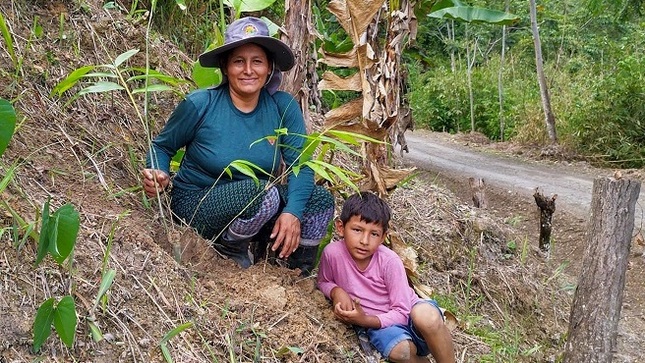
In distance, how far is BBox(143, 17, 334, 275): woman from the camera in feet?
9.23

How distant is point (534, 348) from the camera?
3689 mm

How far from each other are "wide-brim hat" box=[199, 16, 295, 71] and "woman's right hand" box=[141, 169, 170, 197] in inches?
19.7

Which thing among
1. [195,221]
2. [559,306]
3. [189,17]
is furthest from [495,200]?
[195,221]

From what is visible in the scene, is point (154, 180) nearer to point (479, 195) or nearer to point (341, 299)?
point (341, 299)

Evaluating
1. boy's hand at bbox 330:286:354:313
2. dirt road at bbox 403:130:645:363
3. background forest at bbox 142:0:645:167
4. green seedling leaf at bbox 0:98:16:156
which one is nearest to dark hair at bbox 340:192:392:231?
boy's hand at bbox 330:286:354:313

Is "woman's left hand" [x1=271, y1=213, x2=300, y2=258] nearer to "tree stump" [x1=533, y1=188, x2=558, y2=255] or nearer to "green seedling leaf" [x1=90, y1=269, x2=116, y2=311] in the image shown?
"green seedling leaf" [x1=90, y1=269, x2=116, y2=311]

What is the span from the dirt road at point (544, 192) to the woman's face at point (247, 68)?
294 cm

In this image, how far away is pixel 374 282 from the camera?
9.34 feet

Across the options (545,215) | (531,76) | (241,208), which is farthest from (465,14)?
(531,76)

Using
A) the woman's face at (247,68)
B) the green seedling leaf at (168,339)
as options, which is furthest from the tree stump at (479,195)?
the green seedling leaf at (168,339)

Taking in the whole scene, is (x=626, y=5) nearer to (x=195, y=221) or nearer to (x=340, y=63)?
(x=340, y=63)

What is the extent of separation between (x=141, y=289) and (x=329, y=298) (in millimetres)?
784

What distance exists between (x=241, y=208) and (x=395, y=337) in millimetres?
760

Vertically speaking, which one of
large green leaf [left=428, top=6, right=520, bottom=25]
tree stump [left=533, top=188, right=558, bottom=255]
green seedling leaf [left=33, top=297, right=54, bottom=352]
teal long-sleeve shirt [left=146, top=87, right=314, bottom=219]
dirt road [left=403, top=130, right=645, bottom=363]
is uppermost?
large green leaf [left=428, top=6, right=520, bottom=25]
